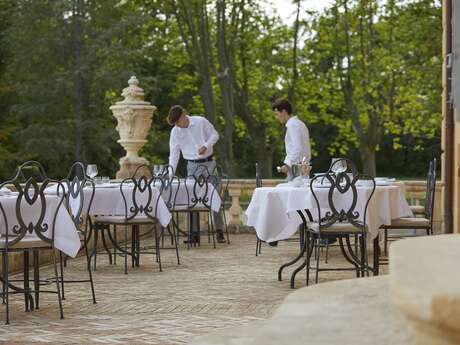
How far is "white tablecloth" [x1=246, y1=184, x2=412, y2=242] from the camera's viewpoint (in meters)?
8.53

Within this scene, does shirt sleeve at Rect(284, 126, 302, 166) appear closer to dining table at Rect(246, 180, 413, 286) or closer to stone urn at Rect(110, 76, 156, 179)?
dining table at Rect(246, 180, 413, 286)

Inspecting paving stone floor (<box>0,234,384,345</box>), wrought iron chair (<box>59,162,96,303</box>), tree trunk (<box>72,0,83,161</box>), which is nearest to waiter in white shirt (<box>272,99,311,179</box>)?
paving stone floor (<box>0,234,384,345</box>)

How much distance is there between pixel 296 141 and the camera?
Answer: 10.8m

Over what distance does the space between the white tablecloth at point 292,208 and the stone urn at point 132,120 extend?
17.3 feet

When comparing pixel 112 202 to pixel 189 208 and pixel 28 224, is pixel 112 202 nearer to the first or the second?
pixel 189 208

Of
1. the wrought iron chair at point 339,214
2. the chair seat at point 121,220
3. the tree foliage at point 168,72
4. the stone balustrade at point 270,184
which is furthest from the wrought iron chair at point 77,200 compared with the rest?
the tree foliage at point 168,72

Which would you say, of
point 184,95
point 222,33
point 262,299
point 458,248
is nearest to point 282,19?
point 184,95

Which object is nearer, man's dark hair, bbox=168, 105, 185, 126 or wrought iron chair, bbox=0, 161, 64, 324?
wrought iron chair, bbox=0, 161, 64, 324

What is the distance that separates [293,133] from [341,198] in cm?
246

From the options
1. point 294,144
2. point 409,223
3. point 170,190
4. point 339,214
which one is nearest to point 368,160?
point 170,190

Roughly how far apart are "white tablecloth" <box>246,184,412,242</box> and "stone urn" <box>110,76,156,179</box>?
17.3ft

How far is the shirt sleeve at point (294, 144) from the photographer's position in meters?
10.7

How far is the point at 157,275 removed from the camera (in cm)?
962

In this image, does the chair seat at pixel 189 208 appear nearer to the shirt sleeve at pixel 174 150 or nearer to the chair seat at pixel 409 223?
the shirt sleeve at pixel 174 150
